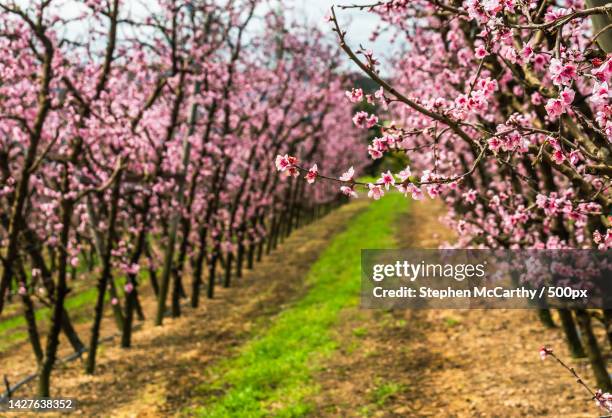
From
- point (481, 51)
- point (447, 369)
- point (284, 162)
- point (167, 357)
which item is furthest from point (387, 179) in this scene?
point (167, 357)

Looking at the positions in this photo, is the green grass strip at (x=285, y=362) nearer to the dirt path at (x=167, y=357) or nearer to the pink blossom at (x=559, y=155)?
the dirt path at (x=167, y=357)

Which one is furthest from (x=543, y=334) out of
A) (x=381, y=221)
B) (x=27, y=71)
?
(x=381, y=221)

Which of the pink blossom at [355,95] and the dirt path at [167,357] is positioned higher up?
the pink blossom at [355,95]

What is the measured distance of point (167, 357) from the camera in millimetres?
12844

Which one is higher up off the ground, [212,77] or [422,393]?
[212,77]

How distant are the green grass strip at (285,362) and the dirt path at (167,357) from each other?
58 centimetres

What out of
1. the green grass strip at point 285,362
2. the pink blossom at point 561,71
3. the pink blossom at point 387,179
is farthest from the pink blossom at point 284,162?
the green grass strip at point 285,362

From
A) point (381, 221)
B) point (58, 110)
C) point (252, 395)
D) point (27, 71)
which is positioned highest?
point (27, 71)

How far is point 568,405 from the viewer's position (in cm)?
824

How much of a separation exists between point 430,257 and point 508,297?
693 centimetres

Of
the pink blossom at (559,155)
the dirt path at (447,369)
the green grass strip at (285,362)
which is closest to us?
the pink blossom at (559,155)

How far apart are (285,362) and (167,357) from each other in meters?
3.17

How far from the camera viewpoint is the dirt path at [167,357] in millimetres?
10422

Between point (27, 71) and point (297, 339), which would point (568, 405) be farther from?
point (27, 71)
